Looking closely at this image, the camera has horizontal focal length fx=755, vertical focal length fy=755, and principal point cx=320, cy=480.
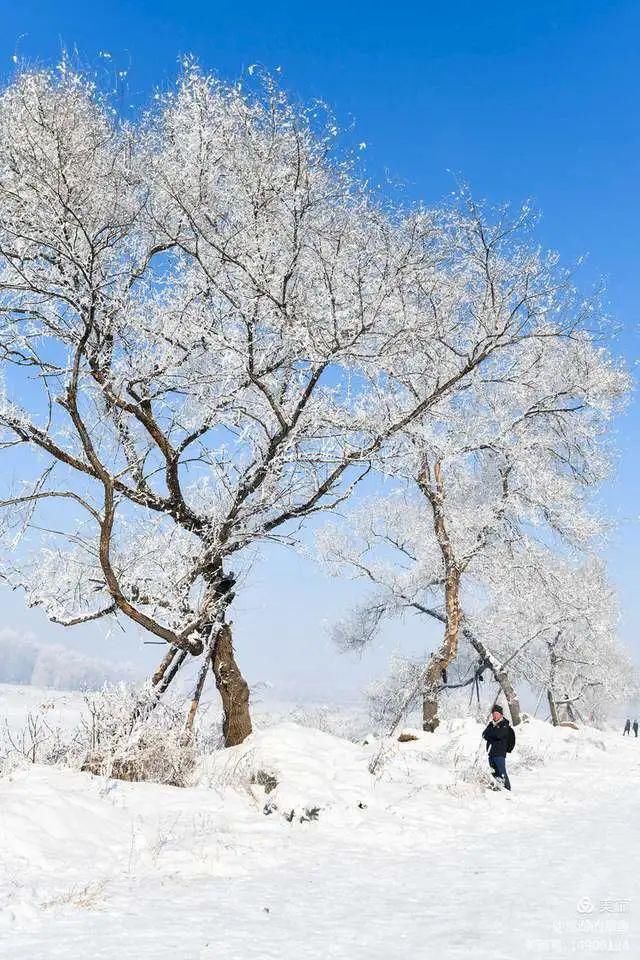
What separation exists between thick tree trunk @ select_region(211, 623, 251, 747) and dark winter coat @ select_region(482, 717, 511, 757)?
13.8ft

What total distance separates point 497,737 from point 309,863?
6929mm

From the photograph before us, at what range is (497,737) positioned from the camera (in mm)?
12703

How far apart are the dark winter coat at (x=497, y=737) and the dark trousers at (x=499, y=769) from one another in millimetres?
77

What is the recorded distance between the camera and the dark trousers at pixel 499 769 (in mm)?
12164

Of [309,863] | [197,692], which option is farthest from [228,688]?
[309,863]

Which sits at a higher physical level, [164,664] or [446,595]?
[446,595]

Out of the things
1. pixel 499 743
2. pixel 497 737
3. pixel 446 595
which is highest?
pixel 446 595

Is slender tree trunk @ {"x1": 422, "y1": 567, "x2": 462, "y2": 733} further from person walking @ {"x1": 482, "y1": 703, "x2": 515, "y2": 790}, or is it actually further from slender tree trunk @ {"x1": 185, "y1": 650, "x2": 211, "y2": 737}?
slender tree trunk @ {"x1": 185, "y1": 650, "x2": 211, "y2": 737}

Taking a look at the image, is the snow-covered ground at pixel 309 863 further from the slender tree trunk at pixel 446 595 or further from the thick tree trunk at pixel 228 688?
the slender tree trunk at pixel 446 595

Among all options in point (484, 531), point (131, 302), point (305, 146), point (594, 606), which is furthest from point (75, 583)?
point (594, 606)

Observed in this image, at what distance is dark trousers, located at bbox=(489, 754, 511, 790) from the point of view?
39.9 feet

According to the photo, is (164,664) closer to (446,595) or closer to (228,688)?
(228,688)

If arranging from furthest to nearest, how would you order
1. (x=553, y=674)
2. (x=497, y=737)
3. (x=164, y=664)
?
(x=553, y=674) < (x=497, y=737) < (x=164, y=664)

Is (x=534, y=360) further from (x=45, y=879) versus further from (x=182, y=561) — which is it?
(x=45, y=879)
